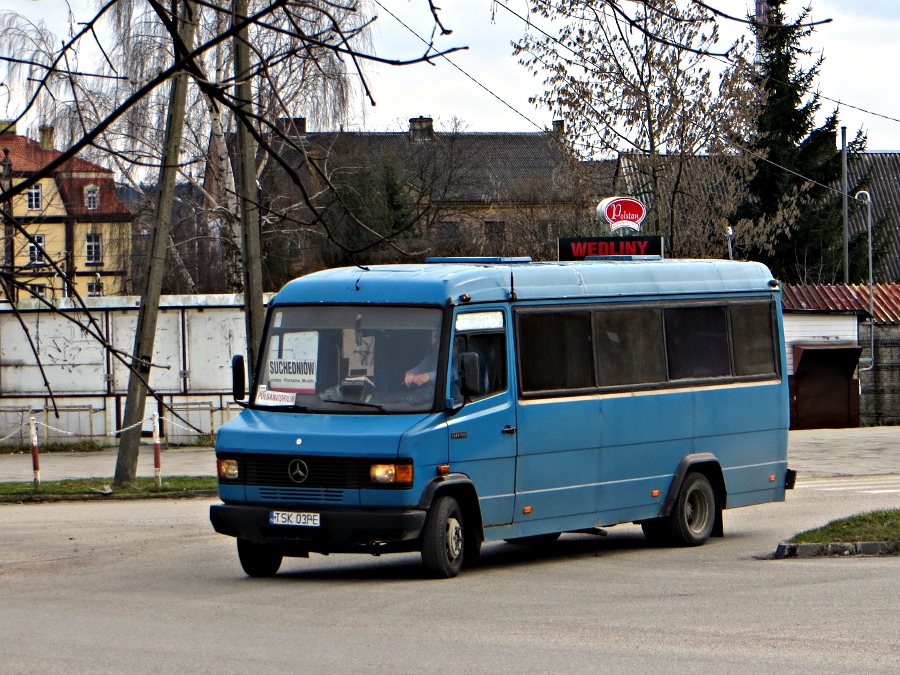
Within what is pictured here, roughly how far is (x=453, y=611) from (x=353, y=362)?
9.42 ft

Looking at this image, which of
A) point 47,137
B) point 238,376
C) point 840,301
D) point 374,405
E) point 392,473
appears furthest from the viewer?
point 47,137

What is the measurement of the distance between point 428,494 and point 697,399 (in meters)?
4.07

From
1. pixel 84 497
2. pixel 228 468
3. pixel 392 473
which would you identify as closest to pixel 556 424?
pixel 392 473

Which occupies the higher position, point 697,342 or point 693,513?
point 697,342

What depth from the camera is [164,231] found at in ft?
62.6

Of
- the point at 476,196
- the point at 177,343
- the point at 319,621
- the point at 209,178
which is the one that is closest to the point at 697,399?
the point at 319,621

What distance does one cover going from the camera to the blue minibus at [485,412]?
10.6 m

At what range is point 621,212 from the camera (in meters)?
23.1

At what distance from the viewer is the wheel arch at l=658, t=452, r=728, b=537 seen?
13164 millimetres

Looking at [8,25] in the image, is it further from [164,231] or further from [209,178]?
[164,231]

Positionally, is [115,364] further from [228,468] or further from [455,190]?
[455,190]

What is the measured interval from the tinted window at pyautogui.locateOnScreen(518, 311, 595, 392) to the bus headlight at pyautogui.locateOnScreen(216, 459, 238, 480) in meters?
2.57

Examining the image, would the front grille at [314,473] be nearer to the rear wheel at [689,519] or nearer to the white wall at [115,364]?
the rear wheel at [689,519]

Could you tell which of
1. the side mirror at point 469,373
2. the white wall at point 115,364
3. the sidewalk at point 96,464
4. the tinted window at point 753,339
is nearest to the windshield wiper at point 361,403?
the side mirror at point 469,373
